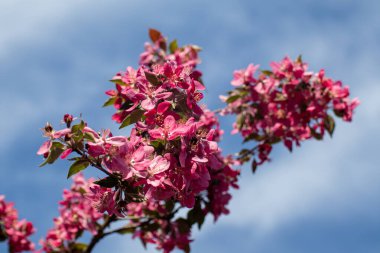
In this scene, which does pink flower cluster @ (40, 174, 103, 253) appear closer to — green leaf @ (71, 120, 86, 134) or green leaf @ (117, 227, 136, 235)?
green leaf @ (117, 227, 136, 235)

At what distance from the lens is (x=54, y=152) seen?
2.19 metres

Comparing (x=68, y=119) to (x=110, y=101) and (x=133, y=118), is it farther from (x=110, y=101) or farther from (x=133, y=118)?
(x=110, y=101)

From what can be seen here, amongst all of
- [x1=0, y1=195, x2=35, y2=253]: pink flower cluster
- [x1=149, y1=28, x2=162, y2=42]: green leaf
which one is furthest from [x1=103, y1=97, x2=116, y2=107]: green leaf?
[x1=0, y1=195, x2=35, y2=253]: pink flower cluster

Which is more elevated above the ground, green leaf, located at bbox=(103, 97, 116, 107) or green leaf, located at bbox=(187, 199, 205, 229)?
green leaf, located at bbox=(103, 97, 116, 107)

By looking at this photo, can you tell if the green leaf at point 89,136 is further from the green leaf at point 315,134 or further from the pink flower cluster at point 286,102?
the green leaf at point 315,134

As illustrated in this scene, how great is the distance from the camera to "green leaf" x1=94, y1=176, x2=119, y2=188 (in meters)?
2.12

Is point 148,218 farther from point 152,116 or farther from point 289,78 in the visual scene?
point 152,116

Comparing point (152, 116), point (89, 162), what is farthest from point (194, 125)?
point (89, 162)

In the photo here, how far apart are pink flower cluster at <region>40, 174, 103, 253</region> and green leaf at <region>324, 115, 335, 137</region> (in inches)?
112

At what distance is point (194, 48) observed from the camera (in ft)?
18.2

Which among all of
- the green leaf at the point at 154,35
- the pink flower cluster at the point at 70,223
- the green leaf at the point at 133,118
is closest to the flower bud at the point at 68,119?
the green leaf at the point at 133,118

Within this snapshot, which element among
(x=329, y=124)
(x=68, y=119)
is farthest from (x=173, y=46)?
(x=68, y=119)

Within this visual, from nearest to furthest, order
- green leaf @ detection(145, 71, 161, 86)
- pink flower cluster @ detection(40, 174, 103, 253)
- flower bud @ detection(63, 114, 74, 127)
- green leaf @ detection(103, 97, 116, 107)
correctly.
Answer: flower bud @ detection(63, 114, 74, 127) → green leaf @ detection(145, 71, 161, 86) → green leaf @ detection(103, 97, 116, 107) → pink flower cluster @ detection(40, 174, 103, 253)

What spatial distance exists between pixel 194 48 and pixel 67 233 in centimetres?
281
